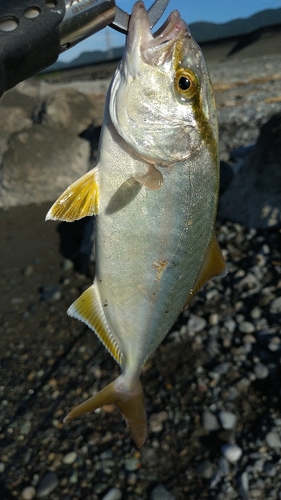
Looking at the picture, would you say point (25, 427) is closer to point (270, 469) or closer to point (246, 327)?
point (270, 469)

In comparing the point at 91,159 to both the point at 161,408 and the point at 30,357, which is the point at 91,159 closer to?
the point at 30,357

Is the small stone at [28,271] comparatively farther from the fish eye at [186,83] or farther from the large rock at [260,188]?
the fish eye at [186,83]

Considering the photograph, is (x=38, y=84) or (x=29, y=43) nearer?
(x=29, y=43)

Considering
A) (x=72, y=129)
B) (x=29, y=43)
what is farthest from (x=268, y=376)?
(x=72, y=129)

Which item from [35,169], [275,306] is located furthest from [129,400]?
[35,169]

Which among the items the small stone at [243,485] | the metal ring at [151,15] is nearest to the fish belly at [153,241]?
the metal ring at [151,15]

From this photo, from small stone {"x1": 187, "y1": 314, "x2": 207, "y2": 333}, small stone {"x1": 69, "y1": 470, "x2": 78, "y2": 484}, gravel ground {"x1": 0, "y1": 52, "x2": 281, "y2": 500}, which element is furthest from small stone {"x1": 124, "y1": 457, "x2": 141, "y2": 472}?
small stone {"x1": 187, "y1": 314, "x2": 207, "y2": 333}
